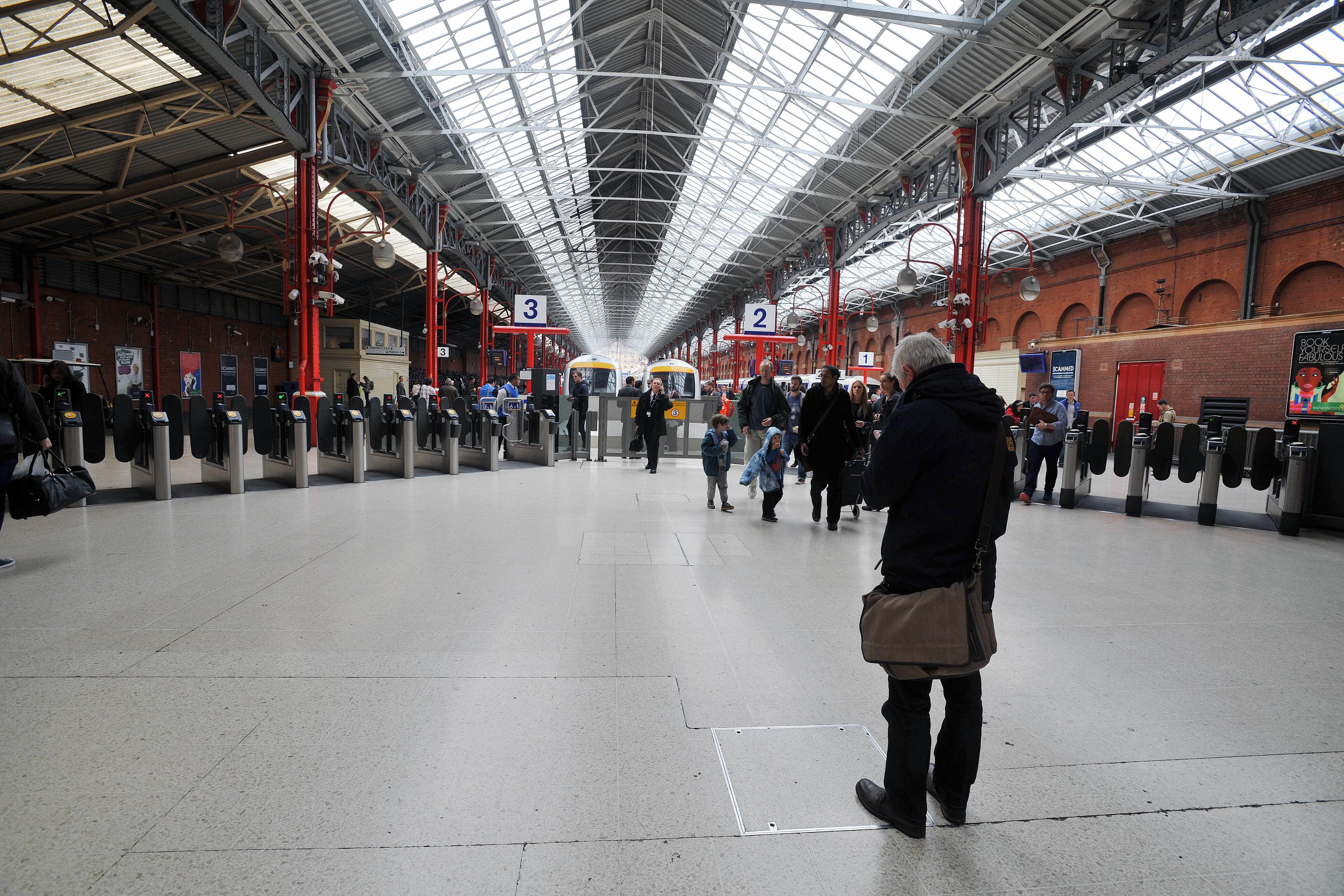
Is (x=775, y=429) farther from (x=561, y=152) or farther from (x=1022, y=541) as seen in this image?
(x=561, y=152)

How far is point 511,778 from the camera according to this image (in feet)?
7.91

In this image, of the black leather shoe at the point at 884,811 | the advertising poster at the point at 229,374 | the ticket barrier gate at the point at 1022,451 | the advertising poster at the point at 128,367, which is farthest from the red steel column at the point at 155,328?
the black leather shoe at the point at 884,811

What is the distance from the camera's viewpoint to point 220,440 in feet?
29.7

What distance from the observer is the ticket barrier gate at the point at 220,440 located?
27.6ft

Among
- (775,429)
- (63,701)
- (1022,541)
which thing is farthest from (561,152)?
(63,701)

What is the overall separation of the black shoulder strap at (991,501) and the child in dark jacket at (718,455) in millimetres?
5538

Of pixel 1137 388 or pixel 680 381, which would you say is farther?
pixel 680 381

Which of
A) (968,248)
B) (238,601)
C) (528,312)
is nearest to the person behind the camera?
(238,601)

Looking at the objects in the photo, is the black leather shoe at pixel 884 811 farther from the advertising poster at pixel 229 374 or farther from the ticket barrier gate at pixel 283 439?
the advertising poster at pixel 229 374

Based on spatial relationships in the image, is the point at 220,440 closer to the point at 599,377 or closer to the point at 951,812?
the point at 951,812

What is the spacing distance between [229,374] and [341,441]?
62.0 feet

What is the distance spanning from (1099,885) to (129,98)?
15239 mm

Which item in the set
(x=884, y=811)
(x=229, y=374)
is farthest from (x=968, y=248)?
(x=229, y=374)

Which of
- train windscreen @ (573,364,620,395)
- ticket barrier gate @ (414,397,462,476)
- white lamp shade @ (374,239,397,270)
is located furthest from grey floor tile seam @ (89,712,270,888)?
train windscreen @ (573,364,620,395)
